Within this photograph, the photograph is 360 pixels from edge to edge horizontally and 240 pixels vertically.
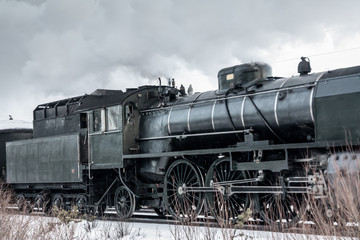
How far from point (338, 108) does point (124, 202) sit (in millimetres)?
6411

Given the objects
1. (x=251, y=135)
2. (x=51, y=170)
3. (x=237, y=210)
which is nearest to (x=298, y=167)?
(x=251, y=135)

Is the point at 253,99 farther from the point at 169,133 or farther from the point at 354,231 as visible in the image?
the point at 354,231

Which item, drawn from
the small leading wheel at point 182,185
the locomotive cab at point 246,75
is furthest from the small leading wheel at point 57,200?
the locomotive cab at point 246,75

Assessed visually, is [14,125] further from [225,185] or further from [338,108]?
[338,108]

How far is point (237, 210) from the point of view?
1016 centimetres

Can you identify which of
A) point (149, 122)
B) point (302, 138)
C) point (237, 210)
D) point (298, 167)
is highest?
point (149, 122)

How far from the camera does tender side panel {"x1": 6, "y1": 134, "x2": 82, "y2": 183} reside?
13531 millimetres

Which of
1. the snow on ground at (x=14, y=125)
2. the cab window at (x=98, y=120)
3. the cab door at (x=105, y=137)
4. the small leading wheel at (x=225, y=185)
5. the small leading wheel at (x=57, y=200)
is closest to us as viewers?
the small leading wheel at (x=225, y=185)

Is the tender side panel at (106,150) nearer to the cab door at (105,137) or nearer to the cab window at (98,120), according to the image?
the cab door at (105,137)

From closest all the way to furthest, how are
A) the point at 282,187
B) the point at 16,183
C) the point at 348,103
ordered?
the point at 348,103 → the point at 282,187 → the point at 16,183

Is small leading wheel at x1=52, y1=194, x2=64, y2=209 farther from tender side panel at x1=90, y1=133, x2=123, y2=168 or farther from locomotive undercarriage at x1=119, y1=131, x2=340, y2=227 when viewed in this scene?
locomotive undercarriage at x1=119, y1=131, x2=340, y2=227

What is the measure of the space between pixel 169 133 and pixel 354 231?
21.0ft

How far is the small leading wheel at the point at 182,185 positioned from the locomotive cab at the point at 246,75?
6.49ft

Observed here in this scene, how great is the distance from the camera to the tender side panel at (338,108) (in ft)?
25.9
